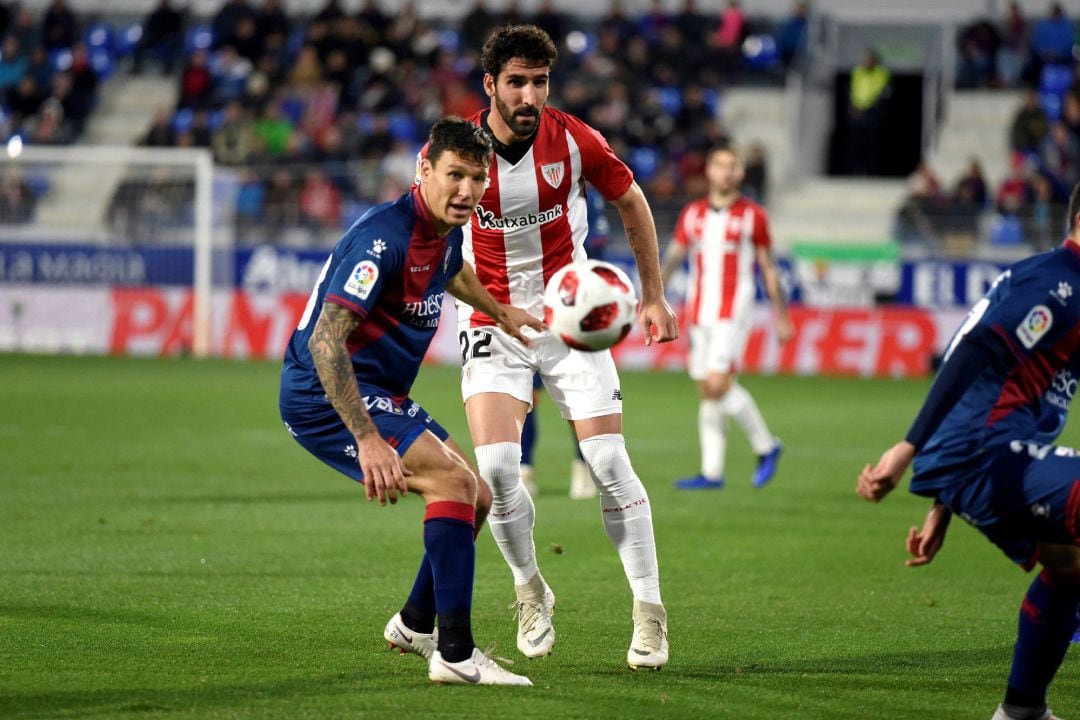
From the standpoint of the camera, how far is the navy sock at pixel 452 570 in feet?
18.5

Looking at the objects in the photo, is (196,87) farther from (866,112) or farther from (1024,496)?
(1024,496)

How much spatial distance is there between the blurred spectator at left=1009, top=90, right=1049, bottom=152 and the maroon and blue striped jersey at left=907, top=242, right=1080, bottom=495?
20691 millimetres

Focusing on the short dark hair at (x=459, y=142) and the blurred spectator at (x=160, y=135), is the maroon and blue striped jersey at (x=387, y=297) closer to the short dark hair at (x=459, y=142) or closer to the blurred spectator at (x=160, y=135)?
the short dark hair at (x=459, y=142)

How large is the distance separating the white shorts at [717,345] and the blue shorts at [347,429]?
6427 mm

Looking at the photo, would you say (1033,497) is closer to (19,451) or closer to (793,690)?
(793,690)

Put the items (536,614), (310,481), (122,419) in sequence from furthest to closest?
(122,419) < (310,481) < (536,614)

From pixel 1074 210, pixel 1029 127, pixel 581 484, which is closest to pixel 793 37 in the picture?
pixel 1029 127

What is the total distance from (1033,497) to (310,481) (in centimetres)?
782

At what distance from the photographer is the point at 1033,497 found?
Answer: 16.0ft

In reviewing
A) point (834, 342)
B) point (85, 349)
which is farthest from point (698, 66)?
point (85, 349)

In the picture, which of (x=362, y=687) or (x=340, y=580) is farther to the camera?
(x=340, y=580)

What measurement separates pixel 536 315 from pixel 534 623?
1.31 metres

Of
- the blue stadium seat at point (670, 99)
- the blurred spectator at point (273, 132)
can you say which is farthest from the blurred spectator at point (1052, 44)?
the blurred spectator at point (273, 132)

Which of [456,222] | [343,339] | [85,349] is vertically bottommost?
[85,349]
